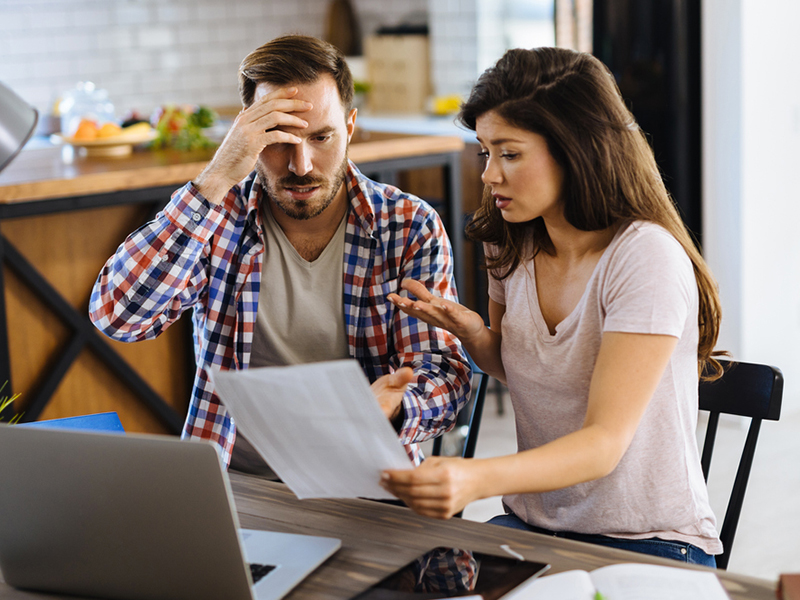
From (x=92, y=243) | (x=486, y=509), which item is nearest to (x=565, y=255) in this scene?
(x=486, y=509)

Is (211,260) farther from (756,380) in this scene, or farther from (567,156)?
(756,380)

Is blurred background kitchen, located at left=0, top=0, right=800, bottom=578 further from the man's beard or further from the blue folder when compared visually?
the blue folder

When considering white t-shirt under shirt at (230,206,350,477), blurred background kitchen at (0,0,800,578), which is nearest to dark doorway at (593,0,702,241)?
blurred background kitchen at (0,0,800,578)

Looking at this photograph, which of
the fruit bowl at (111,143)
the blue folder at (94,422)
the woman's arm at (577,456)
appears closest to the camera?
the woman's arm at (577,456)

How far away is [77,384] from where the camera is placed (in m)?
2.85

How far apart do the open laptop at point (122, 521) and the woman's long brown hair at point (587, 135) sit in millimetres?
670

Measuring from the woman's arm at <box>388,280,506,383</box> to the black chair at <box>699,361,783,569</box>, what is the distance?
354 millimetres

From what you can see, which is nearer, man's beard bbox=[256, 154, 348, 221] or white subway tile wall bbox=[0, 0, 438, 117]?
man's beard bbox=[256, 154, 348, 221]

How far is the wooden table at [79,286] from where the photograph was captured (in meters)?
2.57

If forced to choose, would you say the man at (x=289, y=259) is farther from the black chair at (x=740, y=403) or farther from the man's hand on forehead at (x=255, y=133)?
the black chair at (x=740, y=403)

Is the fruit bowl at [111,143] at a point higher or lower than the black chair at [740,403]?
higher

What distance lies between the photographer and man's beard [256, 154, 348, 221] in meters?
1.59

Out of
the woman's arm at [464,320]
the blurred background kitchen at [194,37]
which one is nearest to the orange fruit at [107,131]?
the woman's arm at [464,320]

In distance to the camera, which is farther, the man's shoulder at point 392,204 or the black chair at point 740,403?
the man's shoulder at point 392,204
